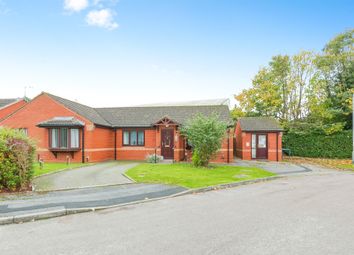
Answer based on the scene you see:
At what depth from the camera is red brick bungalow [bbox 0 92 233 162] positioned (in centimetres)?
1880

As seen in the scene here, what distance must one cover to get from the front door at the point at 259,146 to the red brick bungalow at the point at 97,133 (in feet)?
12.3

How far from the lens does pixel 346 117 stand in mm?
27203

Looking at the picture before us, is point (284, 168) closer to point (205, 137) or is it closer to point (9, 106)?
point (205, 137)

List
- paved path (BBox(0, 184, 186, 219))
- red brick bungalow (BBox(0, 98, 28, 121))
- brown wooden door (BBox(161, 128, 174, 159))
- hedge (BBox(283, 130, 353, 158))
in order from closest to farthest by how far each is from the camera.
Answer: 1. paved path (BBox(0, 184, 186, 219))
2. brown wooden door (BBox(161, 128, 174, 159))
3. hedge (BBox(283, 130, 353, 158))
4. red brick bungalow (BBox(0, 98, 28, 121))

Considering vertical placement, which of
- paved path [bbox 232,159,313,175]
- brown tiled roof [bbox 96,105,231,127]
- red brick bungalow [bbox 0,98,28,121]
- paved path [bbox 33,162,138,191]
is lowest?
paved path [bbox 232,159,313,175]

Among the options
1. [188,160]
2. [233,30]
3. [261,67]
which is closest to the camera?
[233,30]

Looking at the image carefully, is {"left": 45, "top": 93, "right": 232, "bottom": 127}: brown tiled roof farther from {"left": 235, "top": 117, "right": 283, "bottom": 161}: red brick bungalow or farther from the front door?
the front door

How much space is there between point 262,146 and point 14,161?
19504 millimetres

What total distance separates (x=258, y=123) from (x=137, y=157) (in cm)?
1192

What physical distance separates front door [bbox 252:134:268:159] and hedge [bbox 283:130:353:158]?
5.10 meters

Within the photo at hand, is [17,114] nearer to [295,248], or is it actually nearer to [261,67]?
[295,248]

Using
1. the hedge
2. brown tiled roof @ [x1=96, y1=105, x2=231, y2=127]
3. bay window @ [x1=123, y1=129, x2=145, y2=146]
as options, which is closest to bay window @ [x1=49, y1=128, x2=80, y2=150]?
brown tiled roof @ [x1=96, y1=105, x2=231, y2=127]

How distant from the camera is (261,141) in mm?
22625

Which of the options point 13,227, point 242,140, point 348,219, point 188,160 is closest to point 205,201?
point 348,219
